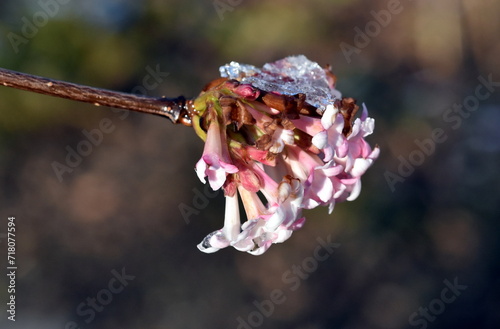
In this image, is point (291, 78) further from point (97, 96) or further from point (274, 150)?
point (97, 96)

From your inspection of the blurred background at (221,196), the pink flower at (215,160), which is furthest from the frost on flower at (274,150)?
the blurred background at (221,196)

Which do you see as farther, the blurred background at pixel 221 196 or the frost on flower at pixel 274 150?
the blurred background at pixel 221 196

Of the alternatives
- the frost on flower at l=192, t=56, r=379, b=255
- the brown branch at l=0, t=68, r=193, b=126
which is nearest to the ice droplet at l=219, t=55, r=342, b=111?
the frost on flower at l=192, t=56, r=379, b=255

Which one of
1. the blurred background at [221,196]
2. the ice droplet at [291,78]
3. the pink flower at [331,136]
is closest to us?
the pink flower at [331,136]

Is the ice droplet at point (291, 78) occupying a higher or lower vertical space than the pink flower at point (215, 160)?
higher

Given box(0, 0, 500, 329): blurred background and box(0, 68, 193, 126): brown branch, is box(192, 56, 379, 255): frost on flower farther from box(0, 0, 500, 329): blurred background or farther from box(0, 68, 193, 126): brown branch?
box(0, 0, 500, 329): blurred background

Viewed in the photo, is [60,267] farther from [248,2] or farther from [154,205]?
[248,2]

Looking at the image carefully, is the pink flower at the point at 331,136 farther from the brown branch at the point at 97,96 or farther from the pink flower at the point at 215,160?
the brown branch at the point at 97,96
